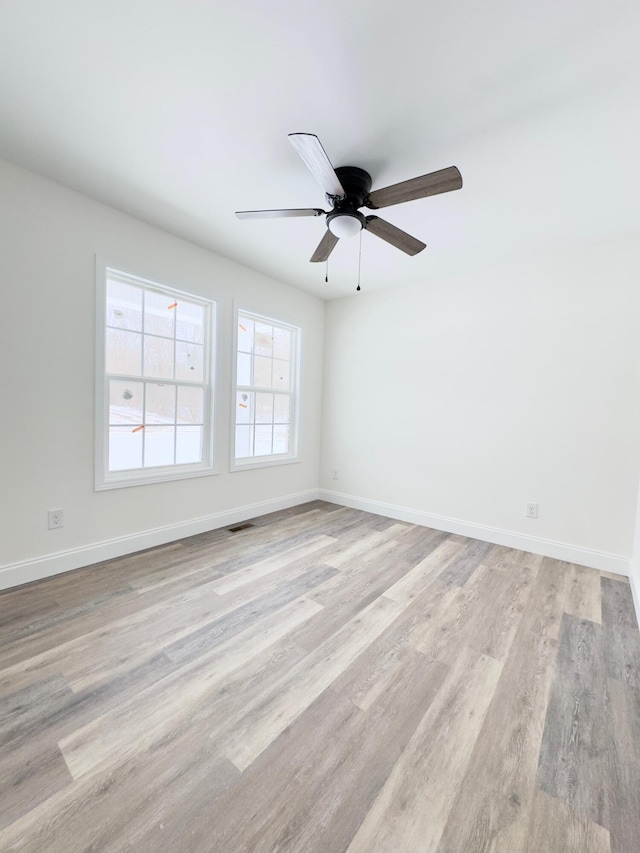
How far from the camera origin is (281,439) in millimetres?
4371

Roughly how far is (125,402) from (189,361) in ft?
2.23

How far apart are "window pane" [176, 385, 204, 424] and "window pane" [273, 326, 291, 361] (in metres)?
1.18

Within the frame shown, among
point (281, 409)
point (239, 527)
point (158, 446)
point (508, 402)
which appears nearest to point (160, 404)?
point (158, 446)

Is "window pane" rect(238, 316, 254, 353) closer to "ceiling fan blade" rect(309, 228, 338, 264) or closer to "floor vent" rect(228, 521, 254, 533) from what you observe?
"ceiling fan blade" rect(309, 228, 338, 264)

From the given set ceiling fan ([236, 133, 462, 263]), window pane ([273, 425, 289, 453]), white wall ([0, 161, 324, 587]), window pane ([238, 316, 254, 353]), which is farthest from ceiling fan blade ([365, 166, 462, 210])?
window pane ([273, 425, 289, 453])

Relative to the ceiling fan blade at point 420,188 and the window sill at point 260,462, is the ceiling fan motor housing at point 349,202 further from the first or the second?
the window sill at point 260,462

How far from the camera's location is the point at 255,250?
321cm

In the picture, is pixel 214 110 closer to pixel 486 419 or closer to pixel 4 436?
pixel 4 436

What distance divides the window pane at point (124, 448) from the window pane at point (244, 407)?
3.45ft

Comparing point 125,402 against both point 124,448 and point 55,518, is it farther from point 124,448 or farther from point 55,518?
point 55,518

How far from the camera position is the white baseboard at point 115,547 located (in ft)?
7.68

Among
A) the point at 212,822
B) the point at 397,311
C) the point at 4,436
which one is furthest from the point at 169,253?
the point at 212,822

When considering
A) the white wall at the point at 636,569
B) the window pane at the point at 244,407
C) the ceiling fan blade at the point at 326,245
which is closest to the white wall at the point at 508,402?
the white wall at the point at 636,569

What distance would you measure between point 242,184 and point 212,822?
2.98 m
